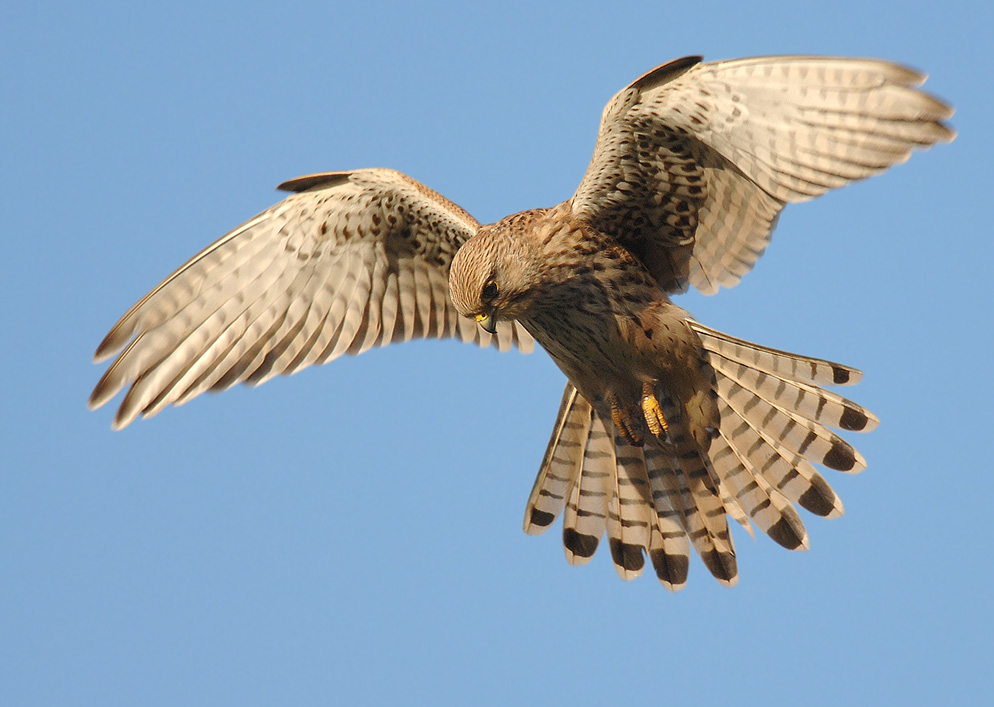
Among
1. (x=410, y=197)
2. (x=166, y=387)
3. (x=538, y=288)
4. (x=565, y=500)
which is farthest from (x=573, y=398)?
(x=166, y=387)

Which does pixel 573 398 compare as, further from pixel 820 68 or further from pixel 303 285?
pixel 820 68

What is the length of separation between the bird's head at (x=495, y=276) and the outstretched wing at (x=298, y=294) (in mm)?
738

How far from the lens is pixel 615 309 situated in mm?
6223

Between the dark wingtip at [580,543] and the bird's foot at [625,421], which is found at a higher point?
the bird's foot at [625,421]

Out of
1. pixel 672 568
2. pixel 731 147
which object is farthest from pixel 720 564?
pixel 731 147

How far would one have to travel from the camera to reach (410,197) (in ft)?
22.3

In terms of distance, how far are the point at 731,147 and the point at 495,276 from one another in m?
1.45

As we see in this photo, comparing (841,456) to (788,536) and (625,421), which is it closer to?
(788,536)

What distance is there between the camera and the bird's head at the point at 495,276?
19.7 ft

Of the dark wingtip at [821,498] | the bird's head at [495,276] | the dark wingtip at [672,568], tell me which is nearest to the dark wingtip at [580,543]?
the dark wingtip at [672,568]

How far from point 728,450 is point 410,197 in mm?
2552

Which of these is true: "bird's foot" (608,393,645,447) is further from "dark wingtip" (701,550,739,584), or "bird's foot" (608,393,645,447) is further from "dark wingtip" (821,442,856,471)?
"dark wingtip" (821,442,856,471)

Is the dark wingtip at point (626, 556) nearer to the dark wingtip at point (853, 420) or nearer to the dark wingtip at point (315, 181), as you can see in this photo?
the dark wingtip at point (853, 420)

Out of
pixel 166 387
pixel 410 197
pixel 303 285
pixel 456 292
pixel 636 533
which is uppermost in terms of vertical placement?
pixel 410 197
